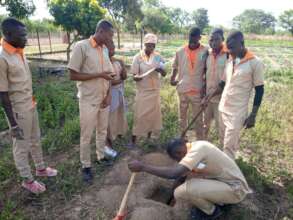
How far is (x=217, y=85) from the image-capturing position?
382 cm

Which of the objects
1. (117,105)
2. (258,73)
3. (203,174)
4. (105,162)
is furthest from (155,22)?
(203,174)

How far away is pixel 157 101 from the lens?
4430mm

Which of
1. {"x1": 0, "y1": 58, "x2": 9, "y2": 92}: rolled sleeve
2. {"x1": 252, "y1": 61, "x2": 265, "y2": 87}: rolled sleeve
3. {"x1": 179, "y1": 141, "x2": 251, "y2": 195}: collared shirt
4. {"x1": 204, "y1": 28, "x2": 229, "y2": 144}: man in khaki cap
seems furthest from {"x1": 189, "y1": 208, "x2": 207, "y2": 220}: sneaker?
{"x1": 0, "y1": 58, "x2": 9, "y2": 92}: rolled sleeve

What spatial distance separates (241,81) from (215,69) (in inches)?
25.0

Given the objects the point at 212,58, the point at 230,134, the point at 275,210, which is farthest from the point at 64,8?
the point at 275,210

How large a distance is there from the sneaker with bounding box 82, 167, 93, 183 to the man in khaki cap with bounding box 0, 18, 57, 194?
473 millimetres

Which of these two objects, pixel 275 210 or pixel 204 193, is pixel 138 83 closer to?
pixel 204 193

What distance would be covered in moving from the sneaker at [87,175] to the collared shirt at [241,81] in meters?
1.78

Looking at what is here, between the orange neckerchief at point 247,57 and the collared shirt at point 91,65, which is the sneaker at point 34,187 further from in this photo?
the orange neckerchief at point 247,57

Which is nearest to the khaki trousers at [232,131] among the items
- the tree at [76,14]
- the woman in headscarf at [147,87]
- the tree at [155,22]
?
the woman in headscarf at [147,87]

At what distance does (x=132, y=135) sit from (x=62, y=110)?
6.44 ft

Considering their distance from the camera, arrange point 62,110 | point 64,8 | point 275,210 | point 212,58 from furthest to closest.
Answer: point 64,8 → point 62,110 → point 212,58 → point 275,210

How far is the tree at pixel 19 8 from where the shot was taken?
28.8 feet

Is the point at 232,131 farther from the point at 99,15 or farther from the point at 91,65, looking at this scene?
the point at 99,15
